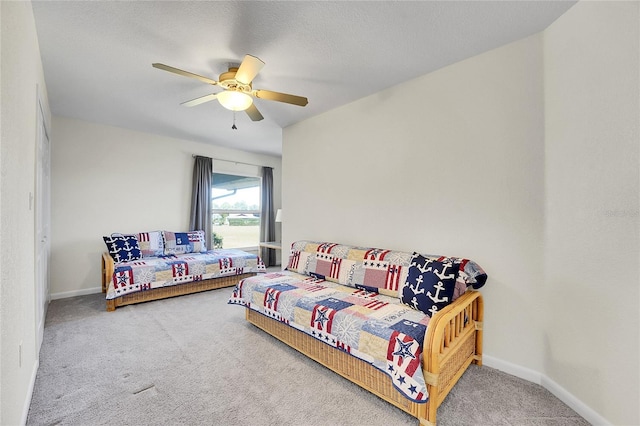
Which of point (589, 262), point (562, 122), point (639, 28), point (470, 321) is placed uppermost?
point (639, 28)

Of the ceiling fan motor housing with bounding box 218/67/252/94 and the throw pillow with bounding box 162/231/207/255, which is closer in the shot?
the ceiling fan motor housing with bounding box 218/67/252/94

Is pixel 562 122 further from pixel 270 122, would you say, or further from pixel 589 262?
pixel 270 122

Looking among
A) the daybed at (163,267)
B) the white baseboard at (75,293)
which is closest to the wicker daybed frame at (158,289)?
the daybed at (163,267)

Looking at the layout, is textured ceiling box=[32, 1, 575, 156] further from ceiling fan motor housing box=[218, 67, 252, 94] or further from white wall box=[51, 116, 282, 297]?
white wall box=[51, 116, 282, 297]

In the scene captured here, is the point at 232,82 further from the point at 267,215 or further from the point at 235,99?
the point at 267,215

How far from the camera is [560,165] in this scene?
1.84 m

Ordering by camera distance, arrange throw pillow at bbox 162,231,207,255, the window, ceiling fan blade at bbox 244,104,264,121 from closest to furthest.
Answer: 1. ceiling fan blade at bbox 244,104,264,121
2. throw pillow at bbox 162,231,207,255
3. the window

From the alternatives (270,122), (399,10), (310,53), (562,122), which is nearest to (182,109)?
(270,122)

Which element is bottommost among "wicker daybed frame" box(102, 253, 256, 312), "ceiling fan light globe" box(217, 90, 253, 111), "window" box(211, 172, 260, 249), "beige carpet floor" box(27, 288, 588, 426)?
"beige carpet floor" box(27, 288, 588, 426)

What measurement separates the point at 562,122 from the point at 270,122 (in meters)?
3.19

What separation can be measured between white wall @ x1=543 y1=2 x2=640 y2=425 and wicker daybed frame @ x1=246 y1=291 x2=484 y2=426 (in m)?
0.46

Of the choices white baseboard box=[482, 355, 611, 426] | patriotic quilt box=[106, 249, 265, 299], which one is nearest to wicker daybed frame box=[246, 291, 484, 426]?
white baseboard box=[482, 355, 611, 426]

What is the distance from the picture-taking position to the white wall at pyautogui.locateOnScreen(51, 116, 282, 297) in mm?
3744

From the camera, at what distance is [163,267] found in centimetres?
359
